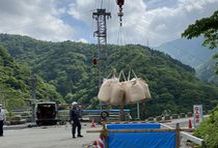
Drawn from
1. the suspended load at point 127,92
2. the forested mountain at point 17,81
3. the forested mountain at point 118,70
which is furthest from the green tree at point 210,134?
the forested mountain at point 17,81

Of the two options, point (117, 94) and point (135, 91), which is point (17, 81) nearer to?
point (117, 94)

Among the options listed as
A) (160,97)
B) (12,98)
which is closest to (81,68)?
(160,97)

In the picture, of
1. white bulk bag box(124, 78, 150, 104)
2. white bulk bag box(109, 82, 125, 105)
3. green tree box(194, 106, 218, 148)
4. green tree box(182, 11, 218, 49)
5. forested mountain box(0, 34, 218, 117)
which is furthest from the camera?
forested mountain box(0, 34, 218, 117)

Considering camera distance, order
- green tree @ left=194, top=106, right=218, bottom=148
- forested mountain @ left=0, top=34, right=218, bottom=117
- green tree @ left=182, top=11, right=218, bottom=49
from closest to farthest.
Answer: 1. green tree @ left=182, top=11, right=218, bottom=49
2. green tree @ left=194, top=106, right=218, bottom=148
3. forested mountain @ left=0, top=34, right=218, bottom=117

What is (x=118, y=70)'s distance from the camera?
72.6 m

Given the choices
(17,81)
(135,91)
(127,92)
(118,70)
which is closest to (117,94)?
(127,92)

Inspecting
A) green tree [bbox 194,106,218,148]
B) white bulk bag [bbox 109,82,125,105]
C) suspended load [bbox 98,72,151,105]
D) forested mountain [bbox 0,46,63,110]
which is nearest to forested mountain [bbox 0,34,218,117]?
forested mountain [bbox 0,46,63,110]

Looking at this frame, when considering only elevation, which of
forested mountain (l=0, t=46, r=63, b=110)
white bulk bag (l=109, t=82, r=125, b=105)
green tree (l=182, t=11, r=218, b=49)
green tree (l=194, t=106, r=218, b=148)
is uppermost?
forested mountain (l=0, t=46, r=63, b=110)

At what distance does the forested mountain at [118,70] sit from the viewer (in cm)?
7500

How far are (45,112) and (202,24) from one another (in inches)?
1329

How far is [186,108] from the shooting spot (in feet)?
245

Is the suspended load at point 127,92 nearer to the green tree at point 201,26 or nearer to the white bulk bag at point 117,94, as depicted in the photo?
Result: the white bulk bag at point 117,94

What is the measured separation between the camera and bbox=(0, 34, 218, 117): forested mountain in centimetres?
7500

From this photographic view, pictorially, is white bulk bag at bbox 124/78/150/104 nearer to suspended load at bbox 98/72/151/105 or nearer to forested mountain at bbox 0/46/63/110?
suspended load at bbox 98/72/151/105
